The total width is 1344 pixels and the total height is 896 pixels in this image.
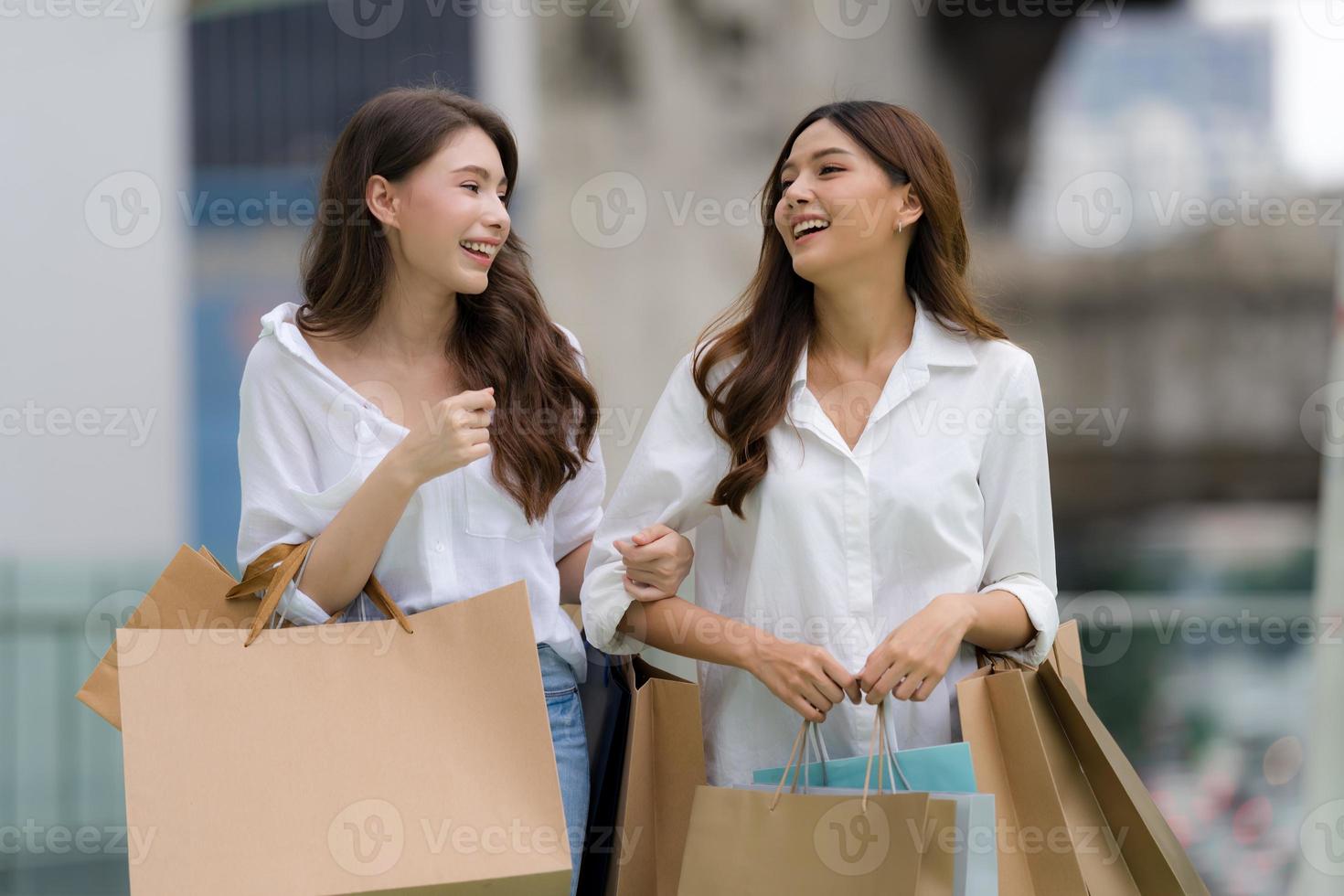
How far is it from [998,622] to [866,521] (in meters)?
0.22

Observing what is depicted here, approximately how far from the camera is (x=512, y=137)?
2207 millimetres

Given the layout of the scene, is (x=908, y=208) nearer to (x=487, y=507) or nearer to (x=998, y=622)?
(x=998, y=622)

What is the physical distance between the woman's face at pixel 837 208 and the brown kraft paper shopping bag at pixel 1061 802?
0.62 m

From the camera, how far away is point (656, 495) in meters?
2.06

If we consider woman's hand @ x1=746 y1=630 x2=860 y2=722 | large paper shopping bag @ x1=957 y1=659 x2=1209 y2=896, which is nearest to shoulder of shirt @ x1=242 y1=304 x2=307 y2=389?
woman's hand @ x1=746 y1=630 x2=860 y2=722

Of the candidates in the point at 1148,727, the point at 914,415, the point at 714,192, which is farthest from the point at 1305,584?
the point at 914,415

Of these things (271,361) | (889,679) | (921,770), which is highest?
(271,361)

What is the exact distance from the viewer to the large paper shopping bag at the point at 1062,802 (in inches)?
71.9

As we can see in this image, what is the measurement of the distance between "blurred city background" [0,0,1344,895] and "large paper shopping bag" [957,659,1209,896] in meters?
0.94

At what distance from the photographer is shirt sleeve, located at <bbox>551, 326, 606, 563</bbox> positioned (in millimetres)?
2246

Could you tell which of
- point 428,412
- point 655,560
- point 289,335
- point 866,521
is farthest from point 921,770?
point 289,335

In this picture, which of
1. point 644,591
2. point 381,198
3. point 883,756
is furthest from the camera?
point 381,198

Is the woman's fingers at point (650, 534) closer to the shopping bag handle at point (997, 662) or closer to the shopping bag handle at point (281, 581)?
the shopping bag handle at point (281, 581)

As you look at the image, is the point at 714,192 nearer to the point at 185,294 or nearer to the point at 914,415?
the point at 185,294
